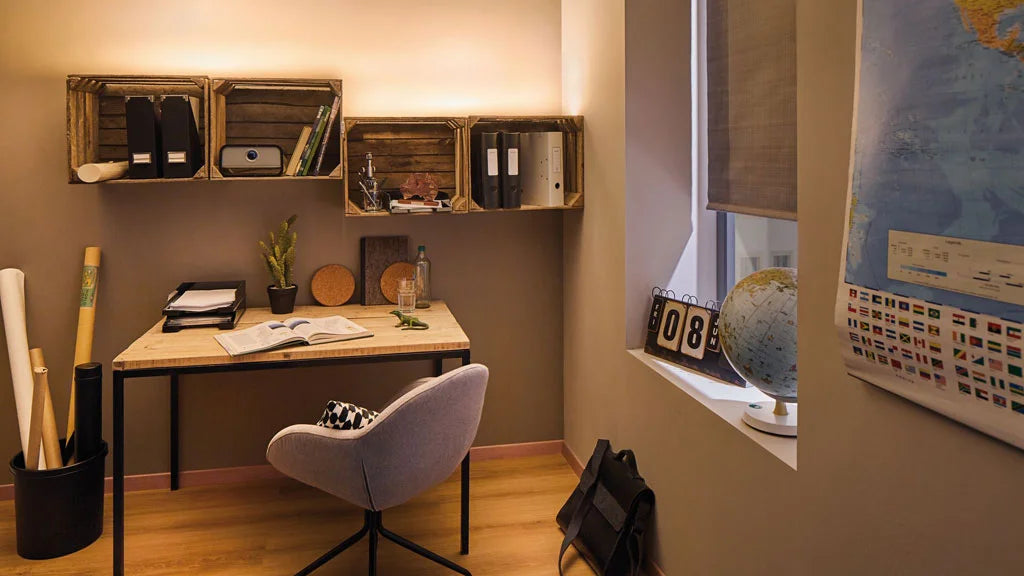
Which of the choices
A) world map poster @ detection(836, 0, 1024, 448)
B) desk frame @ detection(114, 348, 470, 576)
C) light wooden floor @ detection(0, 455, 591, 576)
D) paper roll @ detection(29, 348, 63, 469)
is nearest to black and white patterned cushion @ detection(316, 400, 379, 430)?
desk frame @ detection(114, 348, 470, 576)

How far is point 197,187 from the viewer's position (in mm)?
3391

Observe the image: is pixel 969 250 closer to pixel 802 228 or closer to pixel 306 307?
pixel 802 228

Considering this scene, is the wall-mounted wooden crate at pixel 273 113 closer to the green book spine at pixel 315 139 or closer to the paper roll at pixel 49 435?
the green book spine at pixel 315 139

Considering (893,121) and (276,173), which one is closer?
(893,121)

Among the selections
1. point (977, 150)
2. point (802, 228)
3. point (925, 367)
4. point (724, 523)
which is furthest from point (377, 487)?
point (977, 150)

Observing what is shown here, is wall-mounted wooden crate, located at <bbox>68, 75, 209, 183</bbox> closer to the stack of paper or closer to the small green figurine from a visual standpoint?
the stack of paper

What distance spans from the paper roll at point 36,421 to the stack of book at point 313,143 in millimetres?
1116

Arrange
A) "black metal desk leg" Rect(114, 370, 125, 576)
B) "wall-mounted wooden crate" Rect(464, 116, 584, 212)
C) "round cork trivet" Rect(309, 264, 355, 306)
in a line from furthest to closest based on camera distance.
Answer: "round cork trivet" Rect(309, 264, 355, 306)
"wall-mounted wooden crate" Rect(464, 116, 584, 212)
"black metal desk leg" Rect(114, 370, 125, 576)

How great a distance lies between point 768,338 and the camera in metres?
1.94

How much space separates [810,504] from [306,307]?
7.62 feet

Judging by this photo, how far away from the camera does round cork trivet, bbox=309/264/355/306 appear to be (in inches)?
138

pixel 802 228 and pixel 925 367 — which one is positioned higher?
pixel 802 228

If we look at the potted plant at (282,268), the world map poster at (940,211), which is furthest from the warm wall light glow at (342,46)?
the world map poster at (940,211)

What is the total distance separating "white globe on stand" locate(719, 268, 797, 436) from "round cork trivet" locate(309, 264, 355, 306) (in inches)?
73.9
